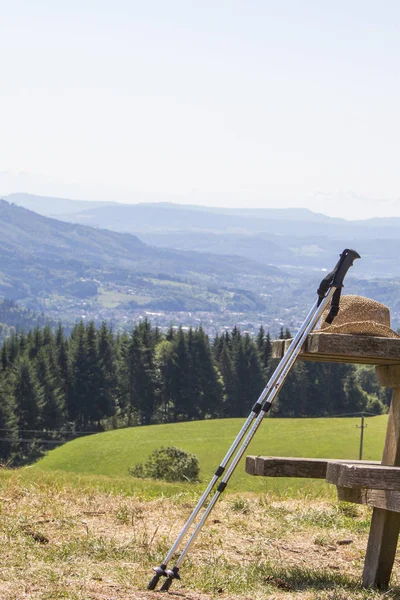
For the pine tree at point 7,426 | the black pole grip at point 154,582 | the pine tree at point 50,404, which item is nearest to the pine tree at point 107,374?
the pine tree at point 50,404

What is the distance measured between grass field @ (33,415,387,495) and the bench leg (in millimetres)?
61717

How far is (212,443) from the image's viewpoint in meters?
87.8

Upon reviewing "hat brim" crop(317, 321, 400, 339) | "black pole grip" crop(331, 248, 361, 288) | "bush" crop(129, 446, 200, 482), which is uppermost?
"black pole grip" crop(331, 248, 361, 288)

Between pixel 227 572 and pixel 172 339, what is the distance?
129m

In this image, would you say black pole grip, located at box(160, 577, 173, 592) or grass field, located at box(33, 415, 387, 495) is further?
grass field, located at box(33, 415, 387, 495)

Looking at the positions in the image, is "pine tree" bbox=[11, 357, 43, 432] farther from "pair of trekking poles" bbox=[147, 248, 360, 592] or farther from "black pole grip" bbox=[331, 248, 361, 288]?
"black pole grip" bbox=[331, 248, 361, 288]

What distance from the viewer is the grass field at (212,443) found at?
77.8 meters

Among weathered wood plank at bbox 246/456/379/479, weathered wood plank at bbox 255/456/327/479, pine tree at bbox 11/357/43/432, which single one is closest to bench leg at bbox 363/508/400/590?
weathered wood plank at bbox 246/456/379/479

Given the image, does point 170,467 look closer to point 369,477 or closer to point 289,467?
point 289,467

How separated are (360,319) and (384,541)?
6.92ft

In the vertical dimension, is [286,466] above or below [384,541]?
above

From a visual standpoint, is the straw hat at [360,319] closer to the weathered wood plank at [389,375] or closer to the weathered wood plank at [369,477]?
the weathered wood plank at [389,375]

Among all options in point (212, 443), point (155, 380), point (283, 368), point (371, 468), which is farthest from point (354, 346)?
point (155, 380)

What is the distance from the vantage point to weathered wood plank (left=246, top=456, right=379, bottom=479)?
848 centimetres
